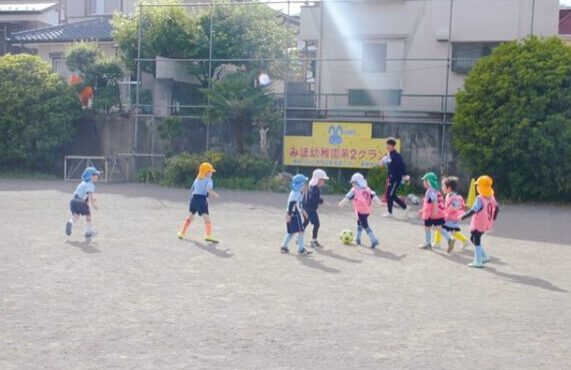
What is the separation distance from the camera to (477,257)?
11508mm

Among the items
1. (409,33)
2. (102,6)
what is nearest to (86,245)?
(409,33)

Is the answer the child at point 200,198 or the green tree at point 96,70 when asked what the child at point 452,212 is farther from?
the green tree at point 96,70

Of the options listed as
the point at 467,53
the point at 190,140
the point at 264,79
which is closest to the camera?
the point at 264,79

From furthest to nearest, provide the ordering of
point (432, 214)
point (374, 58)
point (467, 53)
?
point (374, 58) → point (467, 53) → point (432, 214)

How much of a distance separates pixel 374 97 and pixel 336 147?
13.6 feet

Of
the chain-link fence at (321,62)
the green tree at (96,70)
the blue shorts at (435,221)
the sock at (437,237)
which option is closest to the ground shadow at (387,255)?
the blue shorts at (435,221)

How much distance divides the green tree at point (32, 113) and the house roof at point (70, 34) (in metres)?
6.52

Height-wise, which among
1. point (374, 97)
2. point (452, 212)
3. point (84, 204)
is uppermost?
point (374, 97)

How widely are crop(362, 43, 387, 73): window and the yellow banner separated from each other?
4.49m

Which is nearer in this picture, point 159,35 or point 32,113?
point 32,113

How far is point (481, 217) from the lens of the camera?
11.7 m

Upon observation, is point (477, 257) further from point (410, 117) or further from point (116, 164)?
point (116, 164)

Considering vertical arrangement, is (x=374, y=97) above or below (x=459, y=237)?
above

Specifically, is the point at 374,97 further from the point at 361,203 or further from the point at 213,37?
the point at 361,203
